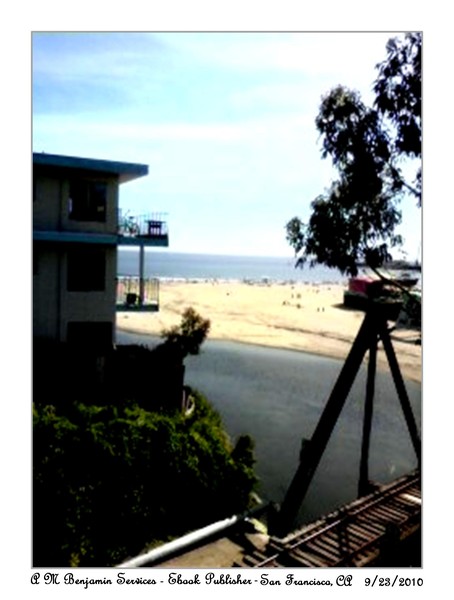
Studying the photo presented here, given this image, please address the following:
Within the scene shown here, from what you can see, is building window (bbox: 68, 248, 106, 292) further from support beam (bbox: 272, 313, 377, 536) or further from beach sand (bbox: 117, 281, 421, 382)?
beach sand (bbox: 117, 281, 421, 382)

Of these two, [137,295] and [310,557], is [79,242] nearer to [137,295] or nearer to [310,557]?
[137,295]

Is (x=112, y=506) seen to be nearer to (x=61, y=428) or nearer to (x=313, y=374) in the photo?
(x=61, y=428)

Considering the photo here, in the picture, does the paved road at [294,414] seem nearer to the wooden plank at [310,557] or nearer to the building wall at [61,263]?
the wooden plank at [310,557]

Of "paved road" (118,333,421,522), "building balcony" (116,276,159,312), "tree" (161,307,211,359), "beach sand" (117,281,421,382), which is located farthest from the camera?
"beach sand" (117,281,421,382)

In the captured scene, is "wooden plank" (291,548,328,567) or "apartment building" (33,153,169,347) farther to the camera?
"apartment building" (33,153,169,347)

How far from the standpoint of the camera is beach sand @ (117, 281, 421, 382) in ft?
198

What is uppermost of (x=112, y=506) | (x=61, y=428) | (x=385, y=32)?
(x=385, y=32)

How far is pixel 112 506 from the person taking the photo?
16281 mm

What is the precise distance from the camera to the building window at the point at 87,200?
22578 millimetres

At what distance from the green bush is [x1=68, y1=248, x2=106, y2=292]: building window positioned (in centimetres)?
629

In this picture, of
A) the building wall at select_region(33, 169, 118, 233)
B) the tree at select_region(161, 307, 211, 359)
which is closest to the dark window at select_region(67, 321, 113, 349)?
the tree at select_region(161, 307, 211, 359)
